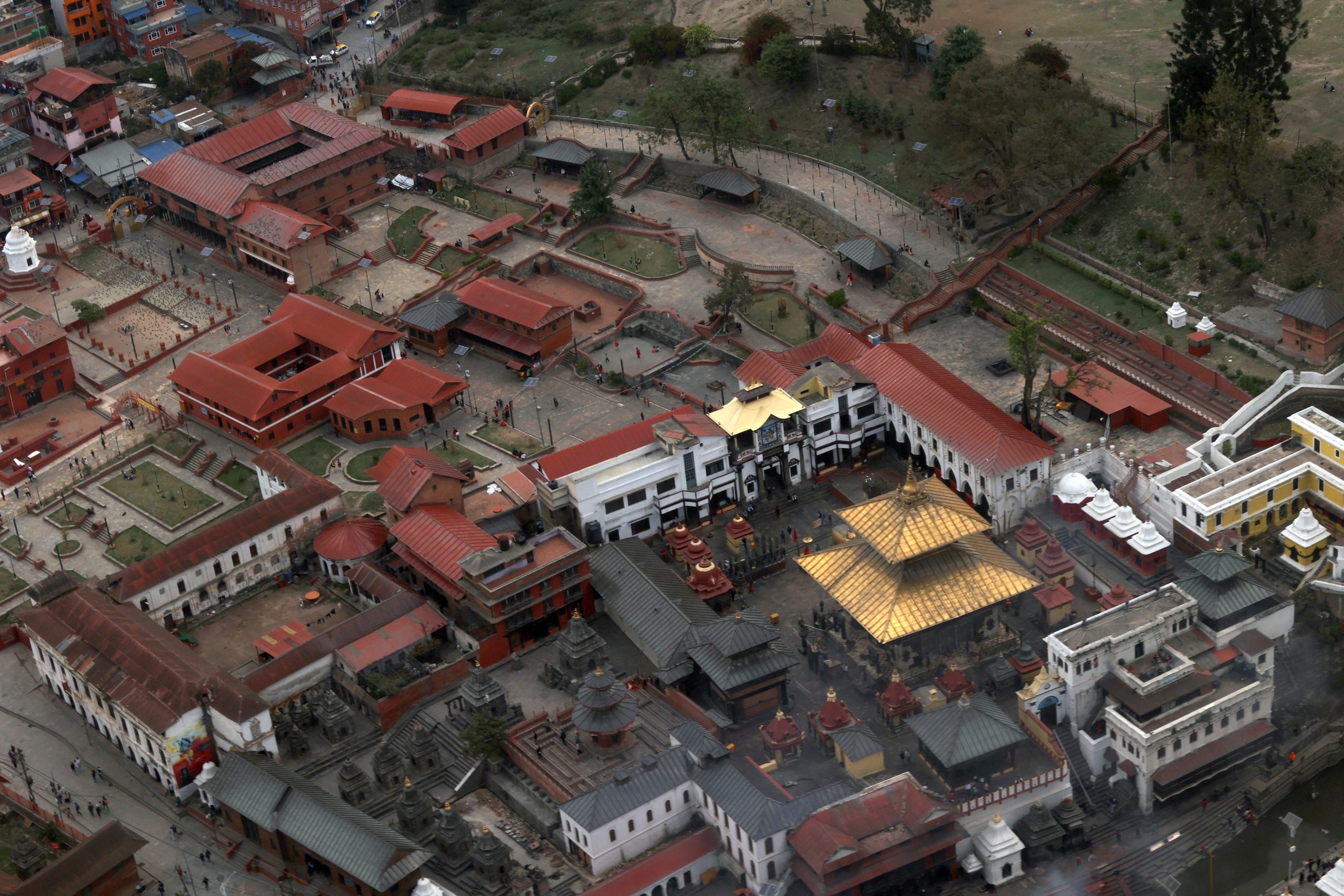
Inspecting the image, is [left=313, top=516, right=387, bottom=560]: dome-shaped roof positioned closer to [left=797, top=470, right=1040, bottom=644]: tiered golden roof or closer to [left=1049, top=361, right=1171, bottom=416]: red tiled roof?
[left=797, top=470, right=1040, bottom=644]: tiered golden roof

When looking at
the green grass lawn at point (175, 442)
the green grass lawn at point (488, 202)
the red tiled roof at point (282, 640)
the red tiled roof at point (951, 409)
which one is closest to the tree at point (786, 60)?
the green grass lawn at point (488, 202)

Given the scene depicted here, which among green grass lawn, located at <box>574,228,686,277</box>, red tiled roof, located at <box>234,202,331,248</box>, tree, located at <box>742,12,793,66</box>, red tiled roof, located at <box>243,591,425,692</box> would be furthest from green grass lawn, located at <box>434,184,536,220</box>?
red tiled roof, located at <box>243,591,425,692</box>

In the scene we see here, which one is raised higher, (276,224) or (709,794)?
(276,224)

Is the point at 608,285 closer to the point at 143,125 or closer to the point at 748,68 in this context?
the point at 748,68

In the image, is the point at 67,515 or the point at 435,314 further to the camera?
the point at 435,314

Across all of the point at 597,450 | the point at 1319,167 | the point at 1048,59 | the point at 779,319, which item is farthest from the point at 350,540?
the point at 1319,167

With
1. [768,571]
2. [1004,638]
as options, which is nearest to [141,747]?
[768,571]

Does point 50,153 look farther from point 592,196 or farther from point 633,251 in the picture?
point 633,251
